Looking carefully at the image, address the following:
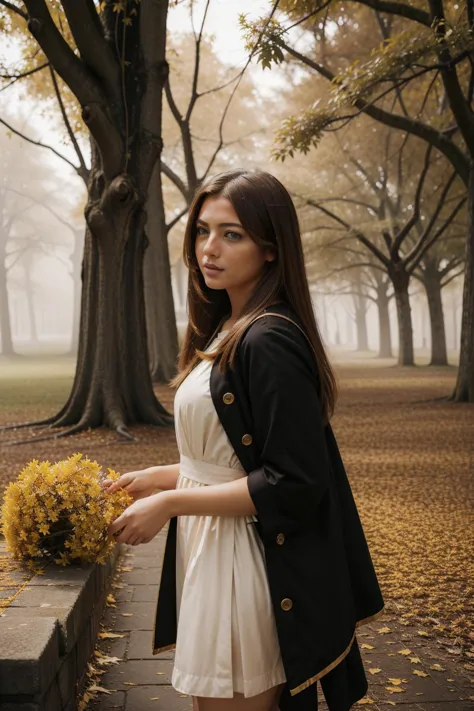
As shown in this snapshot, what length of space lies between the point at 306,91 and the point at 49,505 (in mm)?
20388

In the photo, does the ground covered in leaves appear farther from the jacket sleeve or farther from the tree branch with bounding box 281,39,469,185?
the tree branch with bounding box 281,39,469,185

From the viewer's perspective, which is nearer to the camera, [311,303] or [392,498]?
[311,303]

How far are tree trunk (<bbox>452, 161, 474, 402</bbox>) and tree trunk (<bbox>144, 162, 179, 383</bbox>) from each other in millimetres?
6289

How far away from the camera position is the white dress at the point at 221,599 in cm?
165

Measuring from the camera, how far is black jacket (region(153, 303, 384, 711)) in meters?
1.60

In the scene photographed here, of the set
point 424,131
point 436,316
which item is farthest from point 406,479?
point 436,316

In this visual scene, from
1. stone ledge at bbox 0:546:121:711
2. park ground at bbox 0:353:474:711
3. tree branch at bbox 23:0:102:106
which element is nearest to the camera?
stone ledge at bbox 0:546:121:711

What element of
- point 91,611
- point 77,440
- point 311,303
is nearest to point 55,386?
point 77,440

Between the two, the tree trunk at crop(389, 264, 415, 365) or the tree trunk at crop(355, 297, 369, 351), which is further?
the tree trunk at crop(355, 297, 369, 351)

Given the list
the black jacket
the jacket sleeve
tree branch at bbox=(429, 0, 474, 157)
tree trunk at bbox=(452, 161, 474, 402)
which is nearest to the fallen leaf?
the black jacket

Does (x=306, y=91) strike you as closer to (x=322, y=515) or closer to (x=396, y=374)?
(x=396, y=374)

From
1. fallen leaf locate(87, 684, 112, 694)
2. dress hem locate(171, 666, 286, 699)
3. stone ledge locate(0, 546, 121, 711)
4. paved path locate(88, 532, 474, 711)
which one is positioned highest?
dress hem locate(171, 666, 286, 699)

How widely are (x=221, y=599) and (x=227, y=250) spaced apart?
793 mm

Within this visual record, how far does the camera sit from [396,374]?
75.1 feet
